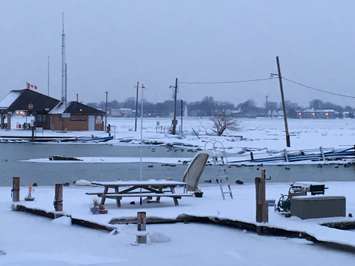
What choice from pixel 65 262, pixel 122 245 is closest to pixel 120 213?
pixel 122 245

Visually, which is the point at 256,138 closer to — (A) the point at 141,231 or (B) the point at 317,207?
(B) the point at 317,207

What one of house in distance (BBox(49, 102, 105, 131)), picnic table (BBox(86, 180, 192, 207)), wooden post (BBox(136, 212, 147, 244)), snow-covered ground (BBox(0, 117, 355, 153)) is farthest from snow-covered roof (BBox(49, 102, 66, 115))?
wooden post (BBox(136, 212, 147, 244))

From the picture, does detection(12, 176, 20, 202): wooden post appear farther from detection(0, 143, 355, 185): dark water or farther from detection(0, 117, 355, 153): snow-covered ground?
detection(0, 117, 355, 153): snow-covered ground

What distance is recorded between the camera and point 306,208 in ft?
41.6

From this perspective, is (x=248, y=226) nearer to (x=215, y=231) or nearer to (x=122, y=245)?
(x=215, y=231)

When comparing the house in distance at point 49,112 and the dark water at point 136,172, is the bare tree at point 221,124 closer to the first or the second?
the house in distance at point 49,112

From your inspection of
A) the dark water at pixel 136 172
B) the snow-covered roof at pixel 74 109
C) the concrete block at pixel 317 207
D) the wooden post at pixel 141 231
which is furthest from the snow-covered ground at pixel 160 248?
the snow-covered roof at pixel 74 109

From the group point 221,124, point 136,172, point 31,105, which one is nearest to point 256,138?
point 221,124

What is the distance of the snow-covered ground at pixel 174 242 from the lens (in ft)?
32.9

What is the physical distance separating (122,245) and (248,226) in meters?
2.70

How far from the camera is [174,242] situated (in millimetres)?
11445

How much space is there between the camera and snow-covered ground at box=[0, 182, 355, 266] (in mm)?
10039

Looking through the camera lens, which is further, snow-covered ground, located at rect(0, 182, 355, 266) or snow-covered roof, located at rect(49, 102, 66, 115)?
snow-covered roof, located at rect(49, 102, 66, 115)

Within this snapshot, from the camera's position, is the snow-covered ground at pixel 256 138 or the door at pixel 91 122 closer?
the snow-covered ground at pixel 256 138
